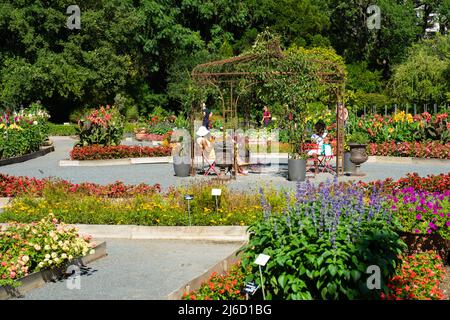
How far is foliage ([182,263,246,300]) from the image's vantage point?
6.02 m

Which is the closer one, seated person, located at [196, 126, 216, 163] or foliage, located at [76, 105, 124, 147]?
seated person, located at [196, 126, 216, 163]

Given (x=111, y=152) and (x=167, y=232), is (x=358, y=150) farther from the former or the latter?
(x=111, y=152)

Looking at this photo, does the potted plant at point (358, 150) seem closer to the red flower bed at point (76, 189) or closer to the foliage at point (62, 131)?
the red flower bed at point (76, 189)

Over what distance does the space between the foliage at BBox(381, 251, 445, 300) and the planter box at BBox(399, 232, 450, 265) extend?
0.29m

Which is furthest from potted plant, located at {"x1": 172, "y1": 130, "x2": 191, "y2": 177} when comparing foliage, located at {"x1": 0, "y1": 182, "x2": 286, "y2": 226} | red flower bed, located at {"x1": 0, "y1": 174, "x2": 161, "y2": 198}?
foliage, located at {"x1": 0, "y1": 182, "x2": 286, "y2": 226}

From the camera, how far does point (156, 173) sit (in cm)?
1753

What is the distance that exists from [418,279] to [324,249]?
4.73ft

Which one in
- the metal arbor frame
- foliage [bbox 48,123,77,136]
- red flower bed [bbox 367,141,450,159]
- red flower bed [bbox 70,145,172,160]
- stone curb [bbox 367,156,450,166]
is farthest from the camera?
foliage [bbox 48,123,77,136]

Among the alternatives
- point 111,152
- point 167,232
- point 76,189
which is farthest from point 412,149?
point 167,232

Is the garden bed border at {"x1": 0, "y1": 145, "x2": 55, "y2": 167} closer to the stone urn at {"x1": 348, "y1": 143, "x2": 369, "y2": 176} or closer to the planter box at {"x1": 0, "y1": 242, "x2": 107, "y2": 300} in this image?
the stone urn at {"x1": 348, "y1": 143, "x2": 369, "y2": 176}

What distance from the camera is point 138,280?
7.37 metres

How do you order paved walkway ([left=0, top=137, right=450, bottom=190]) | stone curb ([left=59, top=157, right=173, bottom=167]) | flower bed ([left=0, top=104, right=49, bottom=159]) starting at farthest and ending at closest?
1. flower bed ([left=0, top=104, right=49, bottom=159])
2. stone curb ([left=59, top=157, right=173, bottom=167])
3. paved walkway ([left=0, top=137, right=450, bottom=190])

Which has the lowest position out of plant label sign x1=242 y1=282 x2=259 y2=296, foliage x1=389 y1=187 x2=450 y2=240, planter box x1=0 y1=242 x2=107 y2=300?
planter box x1=0 y1=242 x2=107 y2=300
